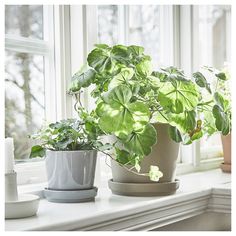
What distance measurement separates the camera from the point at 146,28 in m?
2.39

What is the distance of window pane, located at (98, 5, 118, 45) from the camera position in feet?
6.98

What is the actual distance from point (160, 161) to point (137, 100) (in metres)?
0.22

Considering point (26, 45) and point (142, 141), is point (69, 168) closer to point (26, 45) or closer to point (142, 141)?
point (142, 141)

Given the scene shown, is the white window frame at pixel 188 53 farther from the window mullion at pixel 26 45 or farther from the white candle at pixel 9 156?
the white candle at pixel 9 156

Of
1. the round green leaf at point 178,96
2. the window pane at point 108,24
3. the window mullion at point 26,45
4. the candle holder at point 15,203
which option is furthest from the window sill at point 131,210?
the window pane at point 108,24

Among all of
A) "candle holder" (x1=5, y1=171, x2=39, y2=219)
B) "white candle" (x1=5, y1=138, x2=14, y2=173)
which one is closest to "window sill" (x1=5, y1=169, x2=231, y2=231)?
→ "candle holder" (x1=5, y1=171, x2=39, y2=219)

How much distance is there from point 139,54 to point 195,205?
1.84 feet

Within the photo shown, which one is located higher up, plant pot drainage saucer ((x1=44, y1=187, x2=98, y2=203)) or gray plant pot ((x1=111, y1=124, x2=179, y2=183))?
gray plant pot ((x1=111, y1=124, x2=179, y2=183))

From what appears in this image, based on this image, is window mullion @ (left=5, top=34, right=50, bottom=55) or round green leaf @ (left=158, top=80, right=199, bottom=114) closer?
round green leaf @ (left=158, top=80, right=199, bottom=114)

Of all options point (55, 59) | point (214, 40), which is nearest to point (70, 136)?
point (55, 59)

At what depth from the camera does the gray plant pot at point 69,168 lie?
1556 mm

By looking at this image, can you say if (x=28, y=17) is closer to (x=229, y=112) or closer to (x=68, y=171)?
(x=68, y=171)

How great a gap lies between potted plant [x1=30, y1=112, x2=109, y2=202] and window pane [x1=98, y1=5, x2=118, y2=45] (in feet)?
2.02

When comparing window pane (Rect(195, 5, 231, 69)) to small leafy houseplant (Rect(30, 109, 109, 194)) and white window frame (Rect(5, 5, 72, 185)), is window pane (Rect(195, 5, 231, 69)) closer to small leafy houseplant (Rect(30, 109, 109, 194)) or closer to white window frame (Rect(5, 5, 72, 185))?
white window frame (Rect(5, 5, 72, 185))
